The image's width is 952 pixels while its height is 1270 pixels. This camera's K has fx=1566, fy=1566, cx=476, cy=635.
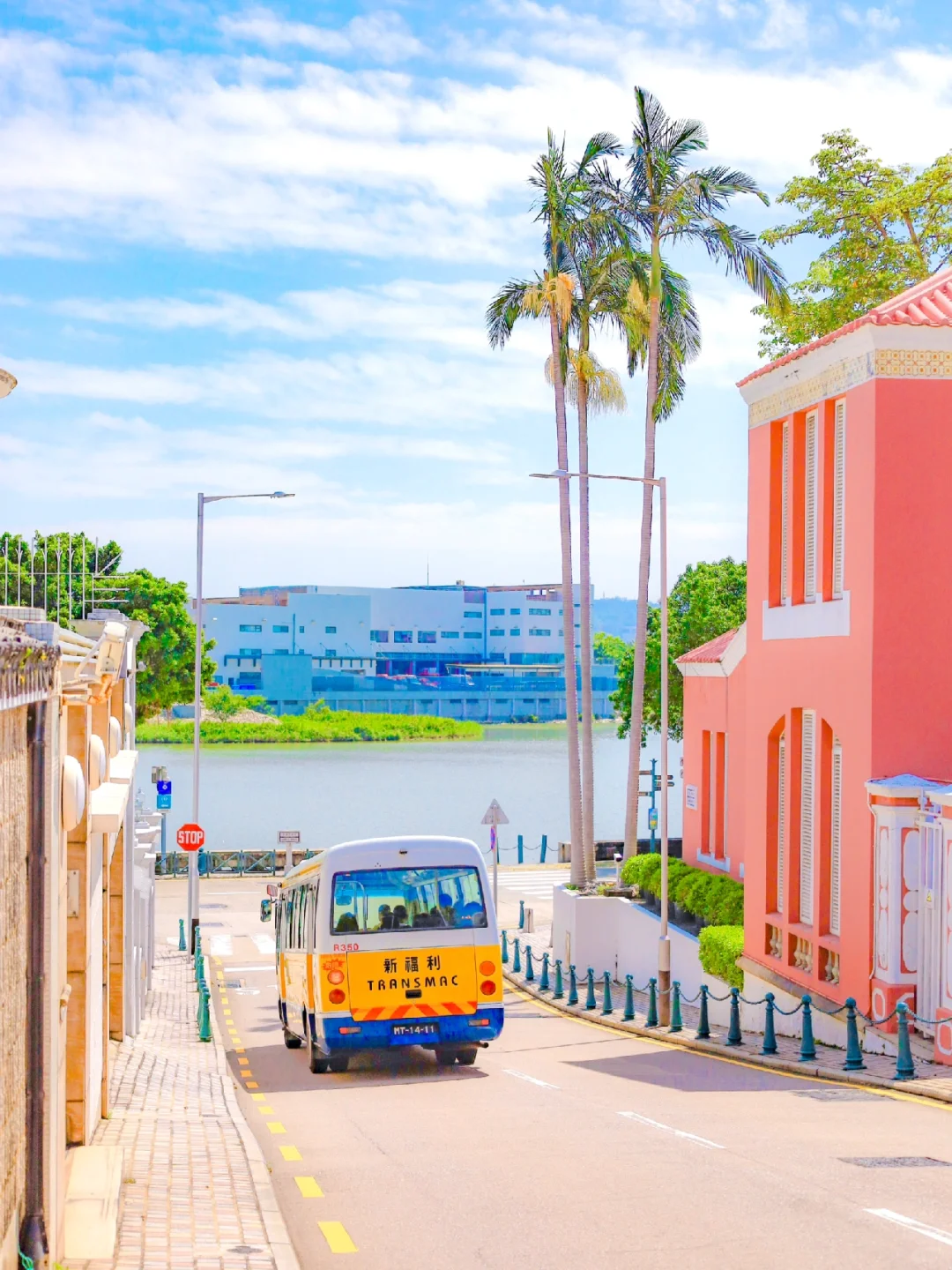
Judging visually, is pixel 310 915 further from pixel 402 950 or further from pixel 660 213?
pixel 660 213

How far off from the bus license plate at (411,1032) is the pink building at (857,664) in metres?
5.04

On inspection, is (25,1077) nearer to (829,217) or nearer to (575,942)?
(575,942)

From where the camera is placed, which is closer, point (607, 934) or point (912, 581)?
point (912, 581)

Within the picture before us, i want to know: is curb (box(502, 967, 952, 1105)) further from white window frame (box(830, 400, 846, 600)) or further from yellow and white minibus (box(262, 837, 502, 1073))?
white window frame (box(830, 400, 846, 600))

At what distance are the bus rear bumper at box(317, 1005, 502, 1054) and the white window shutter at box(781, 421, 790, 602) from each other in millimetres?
7236

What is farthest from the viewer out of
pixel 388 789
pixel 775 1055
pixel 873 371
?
pixel 388 789

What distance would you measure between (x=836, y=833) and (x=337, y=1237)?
472 inches

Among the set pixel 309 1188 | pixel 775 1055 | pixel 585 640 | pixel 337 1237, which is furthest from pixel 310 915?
pixel 585 640

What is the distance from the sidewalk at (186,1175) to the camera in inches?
348

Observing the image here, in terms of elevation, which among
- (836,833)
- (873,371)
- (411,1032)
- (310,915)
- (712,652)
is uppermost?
(873,371)

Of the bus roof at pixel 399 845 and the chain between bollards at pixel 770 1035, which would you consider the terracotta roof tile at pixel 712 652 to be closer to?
the bus roof at pixel 399 845

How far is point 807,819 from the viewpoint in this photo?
2155 centimetres

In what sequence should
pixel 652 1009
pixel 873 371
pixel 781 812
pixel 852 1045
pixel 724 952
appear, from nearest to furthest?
pixel 852 1045, pixel 873 371, pixel 781 812, pixel 652 1009, pixel 724 952

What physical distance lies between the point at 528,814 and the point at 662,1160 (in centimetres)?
6384
